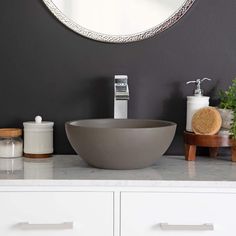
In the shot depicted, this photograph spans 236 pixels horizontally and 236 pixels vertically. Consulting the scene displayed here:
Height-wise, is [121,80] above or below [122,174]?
above

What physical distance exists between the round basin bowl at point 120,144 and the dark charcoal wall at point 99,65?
370mm

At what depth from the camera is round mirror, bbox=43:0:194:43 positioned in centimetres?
206

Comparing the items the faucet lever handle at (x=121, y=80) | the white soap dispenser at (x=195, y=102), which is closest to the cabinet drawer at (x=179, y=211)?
the white soap dispenser at (x=195, y=102)

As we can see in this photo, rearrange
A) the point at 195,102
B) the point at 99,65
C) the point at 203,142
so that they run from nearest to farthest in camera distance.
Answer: the point at 203,142, the point at 195,102, the point at 99,65

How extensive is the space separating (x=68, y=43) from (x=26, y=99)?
11.3 inches

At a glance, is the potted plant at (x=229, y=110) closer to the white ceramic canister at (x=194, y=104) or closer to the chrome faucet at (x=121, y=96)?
the white ceramic canister at (x=194, y=104)

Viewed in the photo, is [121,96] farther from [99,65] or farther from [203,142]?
[203,142]

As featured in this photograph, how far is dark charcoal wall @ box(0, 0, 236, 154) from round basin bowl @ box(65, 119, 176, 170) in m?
0.37

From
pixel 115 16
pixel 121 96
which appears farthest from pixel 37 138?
pixel 115 16

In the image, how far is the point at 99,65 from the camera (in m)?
2.10

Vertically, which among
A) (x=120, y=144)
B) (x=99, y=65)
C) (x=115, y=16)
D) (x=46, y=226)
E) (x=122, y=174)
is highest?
(x=115, y=16)

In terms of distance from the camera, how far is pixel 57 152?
6.96 ft

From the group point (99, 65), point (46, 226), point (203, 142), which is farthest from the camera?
point (99, 65)

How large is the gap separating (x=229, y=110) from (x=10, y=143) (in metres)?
0.83
